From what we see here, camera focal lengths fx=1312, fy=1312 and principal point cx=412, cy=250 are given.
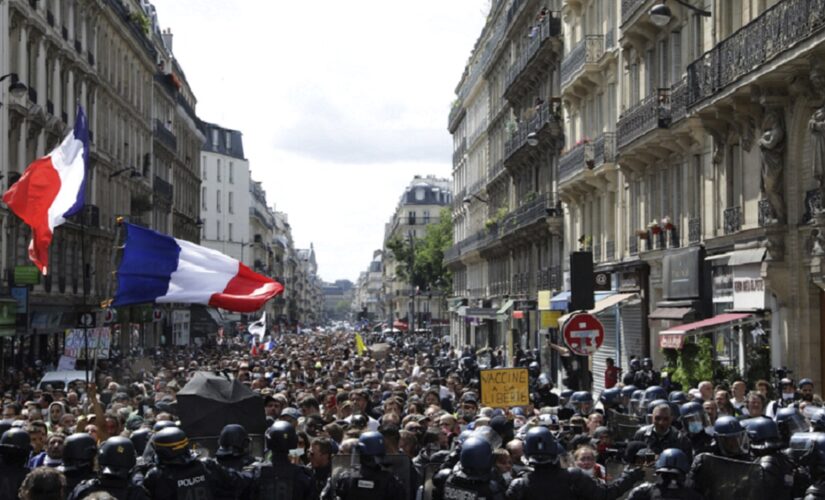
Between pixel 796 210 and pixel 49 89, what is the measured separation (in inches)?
1066

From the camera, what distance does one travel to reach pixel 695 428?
1096cm

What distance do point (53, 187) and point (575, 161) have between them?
20920 millimetres

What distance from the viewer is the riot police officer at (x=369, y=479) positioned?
8.80 metres

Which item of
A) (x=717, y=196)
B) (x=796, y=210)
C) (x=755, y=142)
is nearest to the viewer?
(x=796, y=210)

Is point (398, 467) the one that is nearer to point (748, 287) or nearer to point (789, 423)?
point (789, 423)

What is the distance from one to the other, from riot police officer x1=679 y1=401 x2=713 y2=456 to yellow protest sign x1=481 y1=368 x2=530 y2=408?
211 inches

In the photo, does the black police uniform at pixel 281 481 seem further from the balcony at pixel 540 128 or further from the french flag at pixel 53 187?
the balcony at pixel 540 128

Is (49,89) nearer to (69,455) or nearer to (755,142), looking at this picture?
(755,142)

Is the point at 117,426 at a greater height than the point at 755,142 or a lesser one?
lesser

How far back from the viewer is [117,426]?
12984mm

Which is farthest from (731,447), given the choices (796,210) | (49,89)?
(49,89)

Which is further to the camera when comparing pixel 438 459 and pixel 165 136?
pixel 165 136

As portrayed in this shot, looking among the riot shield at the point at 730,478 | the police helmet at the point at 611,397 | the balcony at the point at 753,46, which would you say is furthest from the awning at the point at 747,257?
the riot shield at the point at 730,478

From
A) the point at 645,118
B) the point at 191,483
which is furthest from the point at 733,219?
the point at 191,483
